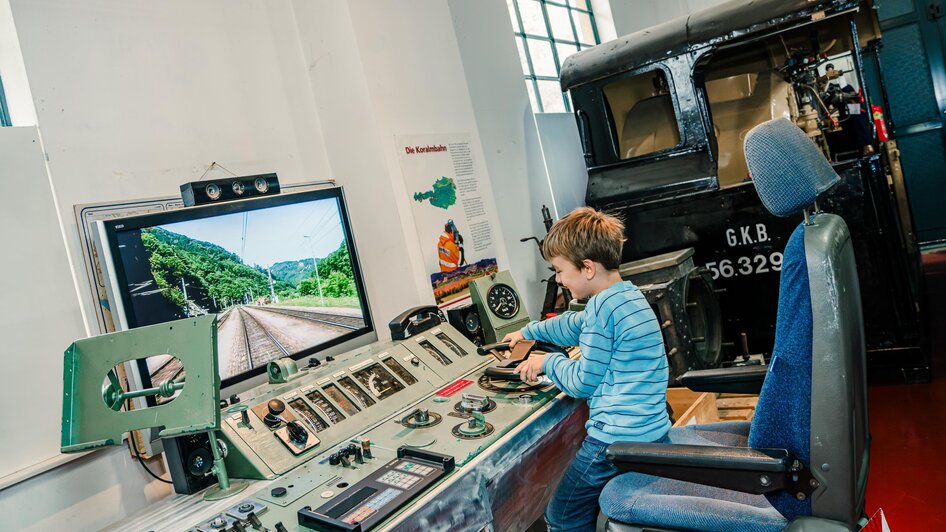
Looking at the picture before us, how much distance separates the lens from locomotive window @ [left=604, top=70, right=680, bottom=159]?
4.37 metres

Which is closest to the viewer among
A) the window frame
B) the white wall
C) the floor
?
the white wall

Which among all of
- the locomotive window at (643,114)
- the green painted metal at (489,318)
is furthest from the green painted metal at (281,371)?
the locomotive window at (643,114)

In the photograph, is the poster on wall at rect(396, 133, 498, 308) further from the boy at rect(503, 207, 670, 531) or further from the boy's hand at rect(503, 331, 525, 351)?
the boy at rect(503, 207, 670, 531)

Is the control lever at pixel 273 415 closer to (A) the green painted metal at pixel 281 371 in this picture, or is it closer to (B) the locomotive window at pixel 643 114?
(A) the green painted metal at pixel 281 371

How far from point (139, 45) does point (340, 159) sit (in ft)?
3.15

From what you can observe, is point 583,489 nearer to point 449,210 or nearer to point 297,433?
point 297,433

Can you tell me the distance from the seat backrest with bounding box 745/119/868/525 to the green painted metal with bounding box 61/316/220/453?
134cm

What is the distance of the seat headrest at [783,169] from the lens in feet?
3.96

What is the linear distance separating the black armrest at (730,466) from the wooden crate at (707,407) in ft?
4.45

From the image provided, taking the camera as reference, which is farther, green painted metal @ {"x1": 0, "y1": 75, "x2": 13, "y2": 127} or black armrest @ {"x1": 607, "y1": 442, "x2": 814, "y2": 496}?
green painted metal @ {"x1": 0, "y1": 75, "x2": 13, "y2": 127}

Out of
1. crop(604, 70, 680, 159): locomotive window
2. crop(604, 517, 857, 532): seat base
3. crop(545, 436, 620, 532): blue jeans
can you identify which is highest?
crop(604, 70, 680, 159): locomotive window

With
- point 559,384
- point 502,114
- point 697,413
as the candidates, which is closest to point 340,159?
point 502,114

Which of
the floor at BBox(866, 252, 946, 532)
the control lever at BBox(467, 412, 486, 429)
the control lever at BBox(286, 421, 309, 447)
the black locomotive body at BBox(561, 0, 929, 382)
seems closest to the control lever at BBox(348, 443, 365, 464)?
the control lever at BBox(286, 421, 309, 447)

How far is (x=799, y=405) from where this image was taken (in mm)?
1177
